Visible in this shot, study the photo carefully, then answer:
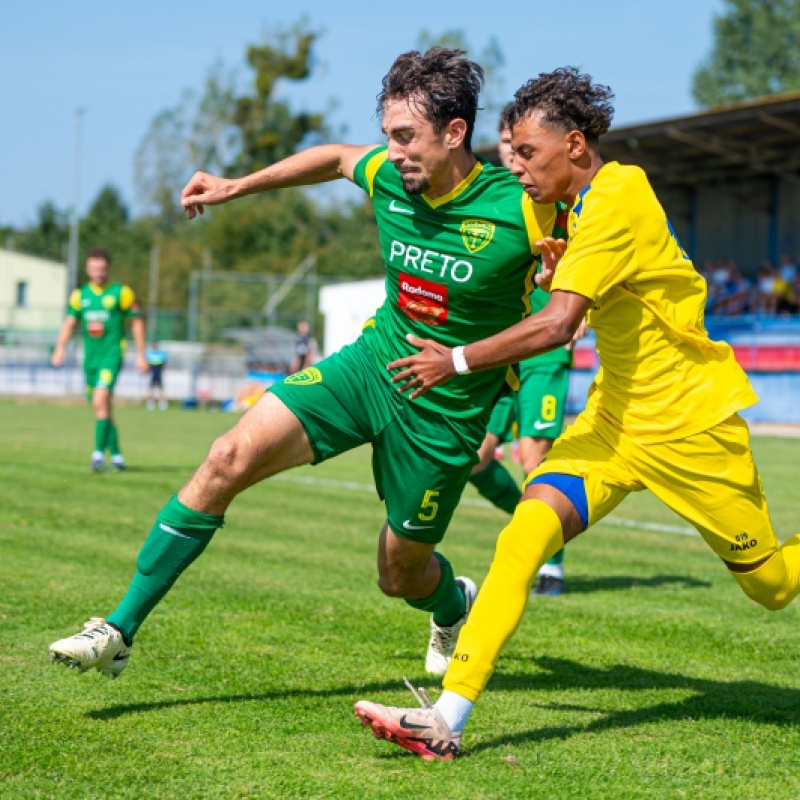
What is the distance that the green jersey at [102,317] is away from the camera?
15.1 metres

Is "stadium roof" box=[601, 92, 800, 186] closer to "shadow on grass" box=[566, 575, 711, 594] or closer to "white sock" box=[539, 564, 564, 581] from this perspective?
"shadow on grass" box=[566, 575, 711, 594]

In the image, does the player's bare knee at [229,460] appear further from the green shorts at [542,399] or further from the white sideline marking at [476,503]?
the white sideline marking at [476,503]

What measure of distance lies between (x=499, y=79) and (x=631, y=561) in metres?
67.9

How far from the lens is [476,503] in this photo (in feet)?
41.9

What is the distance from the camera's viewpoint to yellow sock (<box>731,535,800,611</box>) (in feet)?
14.4

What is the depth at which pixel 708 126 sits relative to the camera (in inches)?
1321

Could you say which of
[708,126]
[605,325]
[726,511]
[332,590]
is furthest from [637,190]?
[708,126]

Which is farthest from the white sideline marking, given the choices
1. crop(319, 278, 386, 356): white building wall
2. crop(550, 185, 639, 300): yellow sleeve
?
crop(319, 278, 386, 356): white building wall

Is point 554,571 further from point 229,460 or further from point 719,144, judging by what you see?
point 719,144

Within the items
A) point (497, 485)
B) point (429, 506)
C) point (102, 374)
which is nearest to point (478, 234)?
point (429, 506)

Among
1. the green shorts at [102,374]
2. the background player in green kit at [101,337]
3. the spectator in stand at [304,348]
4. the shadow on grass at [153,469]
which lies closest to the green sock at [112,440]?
the background player in green kit at [101,337]

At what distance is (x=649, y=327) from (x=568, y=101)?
0.85m

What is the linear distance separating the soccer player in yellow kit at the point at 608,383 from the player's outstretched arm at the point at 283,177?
0.90 metres

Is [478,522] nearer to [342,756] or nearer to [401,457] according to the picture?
[401,457]
